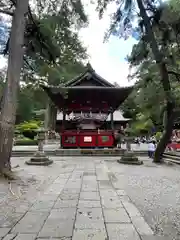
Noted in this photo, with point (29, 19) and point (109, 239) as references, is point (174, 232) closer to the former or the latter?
point (109, 239)

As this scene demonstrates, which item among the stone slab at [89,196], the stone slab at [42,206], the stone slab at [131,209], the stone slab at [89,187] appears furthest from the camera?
the stone slab at [89,187]

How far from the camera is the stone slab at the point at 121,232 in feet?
10.1

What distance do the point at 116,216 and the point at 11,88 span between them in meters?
5.10

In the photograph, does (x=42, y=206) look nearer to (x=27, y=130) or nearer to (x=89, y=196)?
(x=89, y=196)

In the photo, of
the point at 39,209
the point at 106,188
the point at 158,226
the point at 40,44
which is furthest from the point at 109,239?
the point at 40,44

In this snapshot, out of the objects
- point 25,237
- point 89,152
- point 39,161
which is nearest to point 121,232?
point 25,237

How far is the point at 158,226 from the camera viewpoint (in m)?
3.59

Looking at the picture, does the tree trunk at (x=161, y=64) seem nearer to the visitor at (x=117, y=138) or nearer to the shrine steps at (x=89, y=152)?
the shrine steps at (x=89, y=152)

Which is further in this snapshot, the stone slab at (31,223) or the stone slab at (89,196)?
the stone slab at (89,196)

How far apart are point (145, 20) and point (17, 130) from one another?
25352 millimetres

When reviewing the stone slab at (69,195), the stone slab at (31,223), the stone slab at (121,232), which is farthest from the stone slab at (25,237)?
the stone slab at (69,195)

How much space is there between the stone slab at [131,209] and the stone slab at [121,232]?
570 millimetres

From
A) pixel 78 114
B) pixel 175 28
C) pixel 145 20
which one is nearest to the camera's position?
pixel 175 28

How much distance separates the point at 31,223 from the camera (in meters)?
3.58
